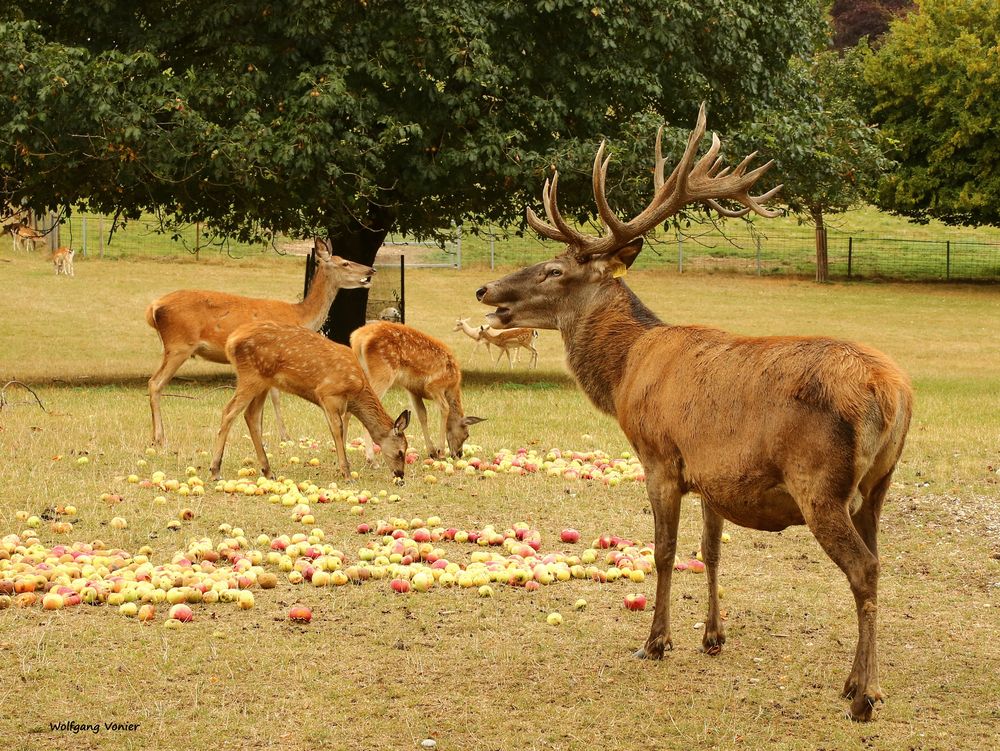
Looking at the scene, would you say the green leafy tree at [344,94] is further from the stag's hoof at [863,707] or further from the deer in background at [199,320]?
the stag's hoof at [863,707]

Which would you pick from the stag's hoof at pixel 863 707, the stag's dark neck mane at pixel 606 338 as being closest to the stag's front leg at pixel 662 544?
the stag's dark neck mane at pixel 606 338

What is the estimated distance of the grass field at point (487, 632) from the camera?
507cm

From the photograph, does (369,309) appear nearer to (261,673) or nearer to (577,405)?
(577,405)

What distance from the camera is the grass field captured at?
5.07 m

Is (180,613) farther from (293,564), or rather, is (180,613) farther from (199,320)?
(199,320)

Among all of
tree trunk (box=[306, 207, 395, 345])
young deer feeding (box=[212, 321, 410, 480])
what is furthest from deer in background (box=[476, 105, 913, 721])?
tree trunk (box=[306, 207, 395, 345])

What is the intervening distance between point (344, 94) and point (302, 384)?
601cm

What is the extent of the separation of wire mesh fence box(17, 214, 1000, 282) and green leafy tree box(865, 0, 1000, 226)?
3.88 meters

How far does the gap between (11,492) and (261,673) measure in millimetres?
4203

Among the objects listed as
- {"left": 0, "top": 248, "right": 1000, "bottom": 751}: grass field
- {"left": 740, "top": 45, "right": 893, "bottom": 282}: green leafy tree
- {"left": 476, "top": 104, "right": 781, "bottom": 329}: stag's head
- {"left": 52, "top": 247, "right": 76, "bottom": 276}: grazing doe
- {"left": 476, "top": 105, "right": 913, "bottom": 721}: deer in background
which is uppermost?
{"left": 740, "top": 45, "right": 893, "bottom": 282}: green leafy tree

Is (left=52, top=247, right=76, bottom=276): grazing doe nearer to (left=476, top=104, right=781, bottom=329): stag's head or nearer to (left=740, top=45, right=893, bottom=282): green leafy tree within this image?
(left=740, top=45, right=893, bottom=282): green leafy tree

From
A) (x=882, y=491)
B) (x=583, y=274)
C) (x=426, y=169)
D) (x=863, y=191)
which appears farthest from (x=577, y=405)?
(x=882, y=491)

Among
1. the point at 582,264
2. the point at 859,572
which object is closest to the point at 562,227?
the point at 582,264

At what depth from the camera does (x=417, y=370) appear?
10.9 meters
